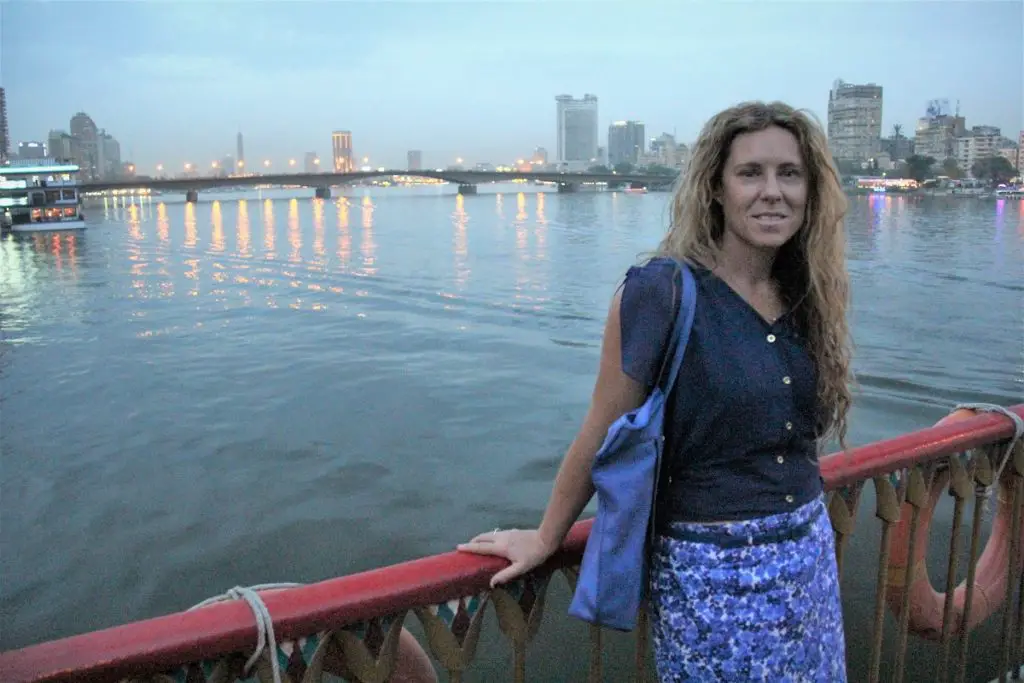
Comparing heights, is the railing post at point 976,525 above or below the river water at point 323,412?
above

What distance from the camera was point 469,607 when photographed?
2082 mm

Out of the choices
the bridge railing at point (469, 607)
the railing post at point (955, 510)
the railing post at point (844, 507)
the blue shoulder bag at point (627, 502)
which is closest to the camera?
the bridge railing at point (469, 607)

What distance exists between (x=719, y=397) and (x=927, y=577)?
2273 mm

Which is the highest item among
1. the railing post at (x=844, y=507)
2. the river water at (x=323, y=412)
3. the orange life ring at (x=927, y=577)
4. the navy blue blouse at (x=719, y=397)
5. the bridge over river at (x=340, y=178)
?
the bridge over river at (x=340, y=178)

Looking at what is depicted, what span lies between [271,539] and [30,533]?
285 cm

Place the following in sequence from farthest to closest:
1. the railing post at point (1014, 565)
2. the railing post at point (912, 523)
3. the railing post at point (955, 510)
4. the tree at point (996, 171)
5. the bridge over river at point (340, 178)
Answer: the tree at point (996, 171), the bridge over river at point (340, 178), the railing post at point (1014, 565), the railing post at point (955, 510), the railing post at point (912, 523)

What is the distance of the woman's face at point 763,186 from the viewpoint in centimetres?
208

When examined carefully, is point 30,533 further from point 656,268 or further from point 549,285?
point 549,285

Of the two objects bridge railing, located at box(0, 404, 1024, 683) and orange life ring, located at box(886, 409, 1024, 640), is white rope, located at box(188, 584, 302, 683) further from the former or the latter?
orange life ring, located at box(886, 409, 1024, 640)

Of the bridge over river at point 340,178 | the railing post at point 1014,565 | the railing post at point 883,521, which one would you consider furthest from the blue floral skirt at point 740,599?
the bridge over river at point 340,178

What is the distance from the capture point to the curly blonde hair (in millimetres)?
2109

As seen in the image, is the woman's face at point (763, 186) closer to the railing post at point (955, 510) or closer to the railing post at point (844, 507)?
the railing post at point (844, 507)

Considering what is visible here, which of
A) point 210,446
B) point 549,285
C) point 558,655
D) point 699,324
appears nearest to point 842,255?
point 699,324

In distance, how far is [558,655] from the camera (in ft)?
20.3
